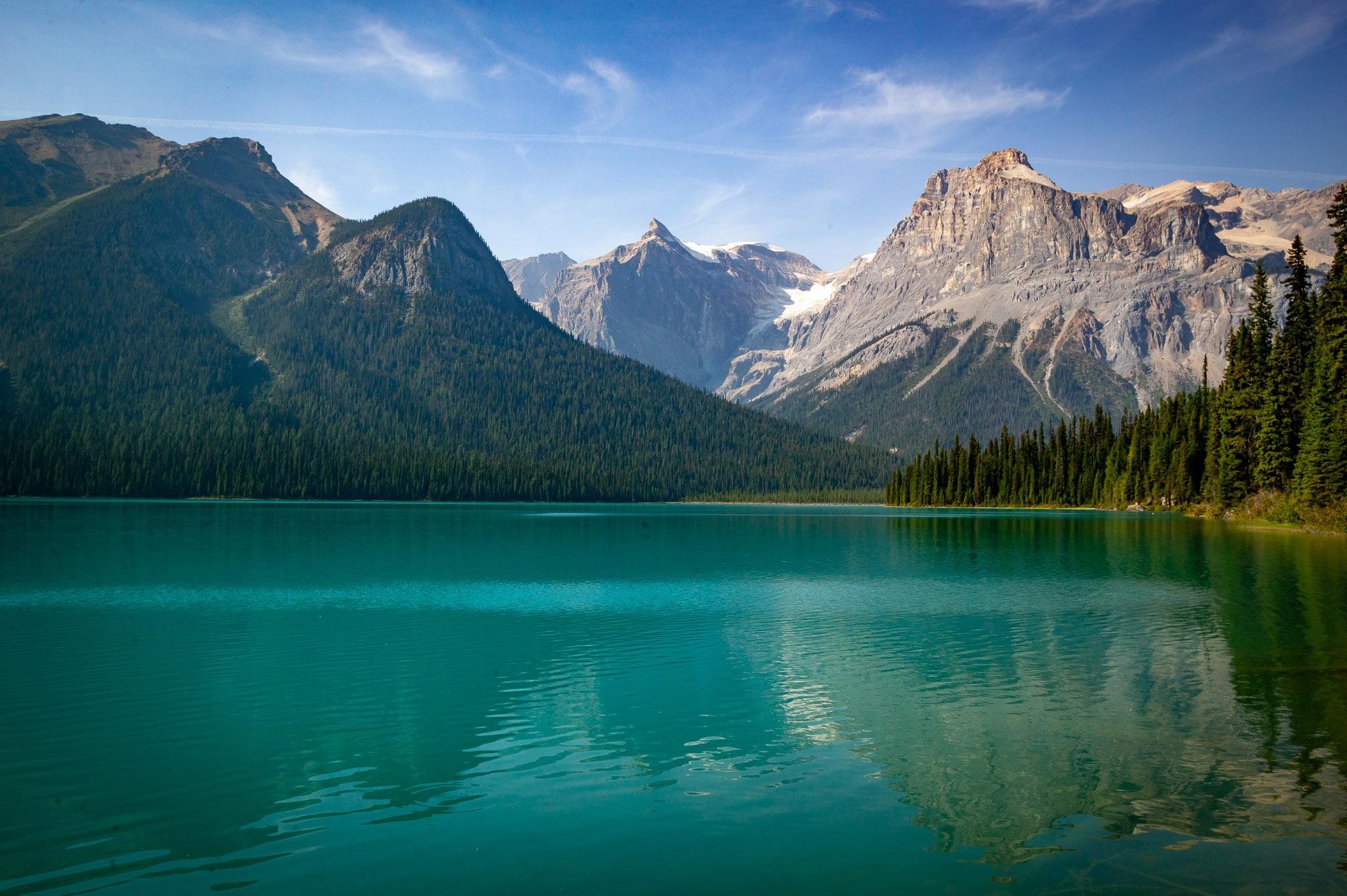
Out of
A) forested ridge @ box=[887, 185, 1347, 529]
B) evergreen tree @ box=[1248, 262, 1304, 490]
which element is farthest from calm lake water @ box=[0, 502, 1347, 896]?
evergreen tree @ box=[1248, 262, 1304, 490]

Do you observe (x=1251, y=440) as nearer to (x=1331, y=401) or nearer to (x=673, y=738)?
(x=1331, y=401)

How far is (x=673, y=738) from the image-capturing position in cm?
1789

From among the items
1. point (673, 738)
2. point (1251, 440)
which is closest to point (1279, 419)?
point (1251, 440)

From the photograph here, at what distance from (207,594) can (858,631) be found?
32.3m

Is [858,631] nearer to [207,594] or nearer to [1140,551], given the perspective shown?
[207,594]

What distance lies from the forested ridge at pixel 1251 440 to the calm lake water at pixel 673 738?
119 ft

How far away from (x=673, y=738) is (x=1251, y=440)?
102960 mm

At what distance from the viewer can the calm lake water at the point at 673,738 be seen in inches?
456

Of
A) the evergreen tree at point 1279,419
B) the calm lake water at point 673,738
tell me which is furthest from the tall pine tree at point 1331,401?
the calm lake water at point 673,738

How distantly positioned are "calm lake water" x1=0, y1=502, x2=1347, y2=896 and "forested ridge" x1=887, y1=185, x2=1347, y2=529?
36.4m

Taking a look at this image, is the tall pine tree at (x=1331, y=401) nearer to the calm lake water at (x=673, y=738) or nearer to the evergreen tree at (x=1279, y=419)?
the evergreen tree at (x=1279, y=419)

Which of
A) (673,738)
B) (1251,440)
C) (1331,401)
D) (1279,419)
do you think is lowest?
(673,738)

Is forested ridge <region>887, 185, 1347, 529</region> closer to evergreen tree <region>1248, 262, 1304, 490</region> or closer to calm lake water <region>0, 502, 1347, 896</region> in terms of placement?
evergreen tree <region>1248, 262, 1304, 490</region>

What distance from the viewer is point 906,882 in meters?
11.0
